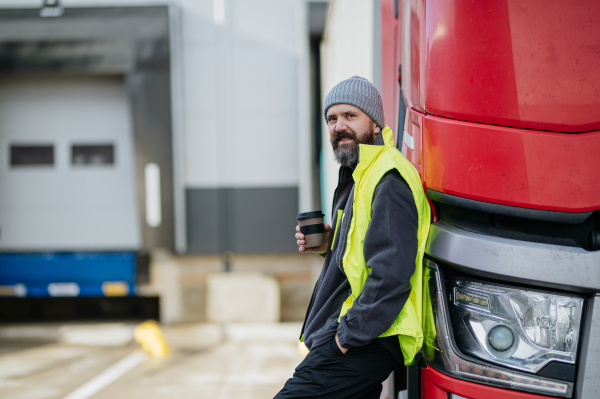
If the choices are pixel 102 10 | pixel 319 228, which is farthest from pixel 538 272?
pixel 102 10

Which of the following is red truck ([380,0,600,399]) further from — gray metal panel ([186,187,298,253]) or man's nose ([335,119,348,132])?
gray metal panel ([186,187,298,253])

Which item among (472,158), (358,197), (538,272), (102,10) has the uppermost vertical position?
(102,10)

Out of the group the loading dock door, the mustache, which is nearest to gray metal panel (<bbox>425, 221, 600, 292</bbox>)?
the mustache

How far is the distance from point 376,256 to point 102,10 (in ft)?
19.0

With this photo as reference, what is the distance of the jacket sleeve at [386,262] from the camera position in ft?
4.98

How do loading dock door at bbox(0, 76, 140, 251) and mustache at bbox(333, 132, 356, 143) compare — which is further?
loading dock door at bbox(0, 76, 140, 251)

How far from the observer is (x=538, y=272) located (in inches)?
56.0

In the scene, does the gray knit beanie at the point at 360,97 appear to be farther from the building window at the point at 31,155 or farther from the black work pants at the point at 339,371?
the building window at the point at 31,155

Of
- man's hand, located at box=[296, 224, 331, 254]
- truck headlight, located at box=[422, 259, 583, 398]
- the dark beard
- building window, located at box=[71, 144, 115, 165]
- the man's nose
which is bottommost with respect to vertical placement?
truck headlight, located at box=[422, 259, 583, 398]

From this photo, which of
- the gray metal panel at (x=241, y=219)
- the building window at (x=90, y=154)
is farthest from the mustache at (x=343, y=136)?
the building window at (x=90, y=154)

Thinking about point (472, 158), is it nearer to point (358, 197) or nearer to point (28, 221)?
point (358, 197)

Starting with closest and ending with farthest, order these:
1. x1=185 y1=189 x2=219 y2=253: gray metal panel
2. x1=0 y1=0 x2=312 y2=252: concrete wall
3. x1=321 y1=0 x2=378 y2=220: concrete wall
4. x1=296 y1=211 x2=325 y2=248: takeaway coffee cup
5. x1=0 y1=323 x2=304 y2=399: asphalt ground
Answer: x1=296 y1=211 x2=325 y2=248: takeaway coffee cup < x1=321 y1=0 x2=378 y2=220: concrete wall < x1=0 y1=323 x2=304 y2=399: asphalt ground < x1=0 y1=0 x2=312 y2=252: concrete wall < x1=185 y1=189 x2=219 y2=253: gray metal panel

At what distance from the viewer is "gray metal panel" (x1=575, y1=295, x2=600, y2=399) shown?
1.40 metres

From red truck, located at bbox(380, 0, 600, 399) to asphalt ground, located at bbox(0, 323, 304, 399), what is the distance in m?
2.98
